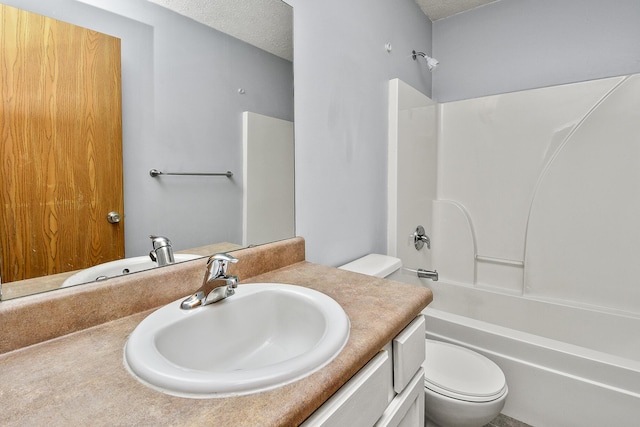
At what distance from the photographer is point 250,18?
1.06m

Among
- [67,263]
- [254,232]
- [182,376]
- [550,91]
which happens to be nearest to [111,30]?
[67,263]

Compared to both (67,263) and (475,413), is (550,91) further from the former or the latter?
(67,263)

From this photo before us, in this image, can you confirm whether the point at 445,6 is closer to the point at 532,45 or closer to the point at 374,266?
the point at 532,45

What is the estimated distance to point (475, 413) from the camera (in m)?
1.17

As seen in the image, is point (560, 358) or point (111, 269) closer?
point (111, 269)

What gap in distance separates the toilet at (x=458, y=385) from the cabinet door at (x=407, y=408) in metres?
0.31

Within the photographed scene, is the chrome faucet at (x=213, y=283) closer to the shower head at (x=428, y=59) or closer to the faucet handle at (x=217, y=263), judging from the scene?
the faucet handle at (x=217, y=263)

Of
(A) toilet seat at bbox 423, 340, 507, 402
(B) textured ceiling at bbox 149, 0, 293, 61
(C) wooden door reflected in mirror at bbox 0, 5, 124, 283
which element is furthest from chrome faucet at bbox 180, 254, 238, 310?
(A) toilet seat at bbox 423, 340, 507, 402

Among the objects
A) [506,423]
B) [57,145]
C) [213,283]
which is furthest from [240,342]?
[506,423]

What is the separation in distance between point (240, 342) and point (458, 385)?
965mm

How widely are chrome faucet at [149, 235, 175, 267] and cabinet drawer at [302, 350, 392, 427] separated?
1.90ft

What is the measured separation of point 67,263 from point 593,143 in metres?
2.55

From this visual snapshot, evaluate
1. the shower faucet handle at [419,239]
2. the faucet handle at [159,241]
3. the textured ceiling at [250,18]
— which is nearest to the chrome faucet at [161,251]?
the faucet handle at [159,241]

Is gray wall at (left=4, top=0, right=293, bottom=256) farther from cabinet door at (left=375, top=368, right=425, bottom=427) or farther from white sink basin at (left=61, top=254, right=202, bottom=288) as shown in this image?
cabinet door at (left=375, top=368, right=425, bottom=427)
